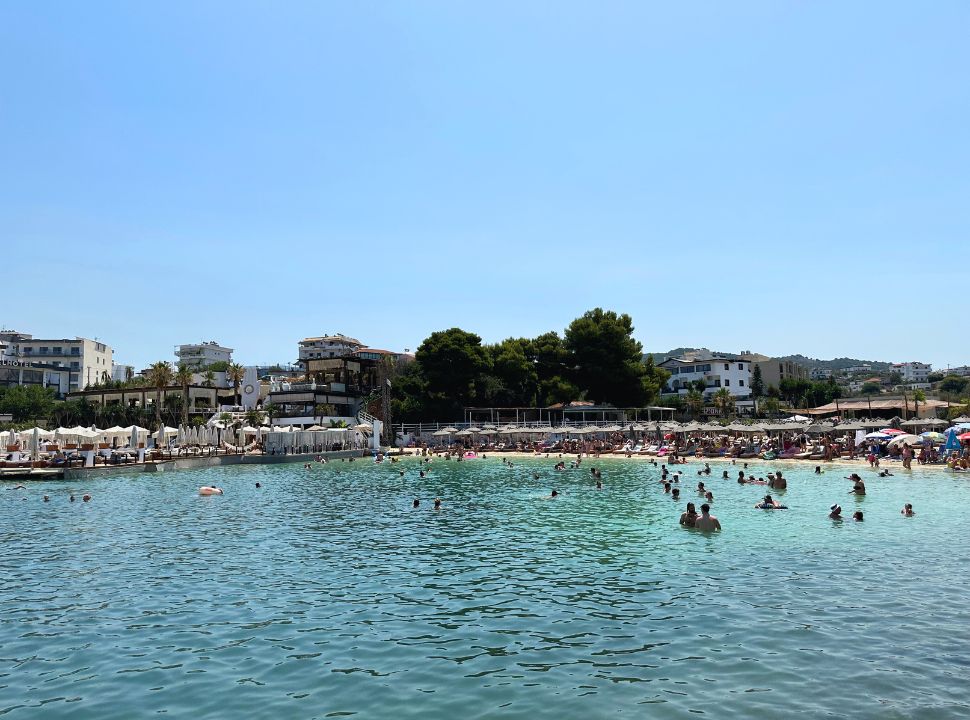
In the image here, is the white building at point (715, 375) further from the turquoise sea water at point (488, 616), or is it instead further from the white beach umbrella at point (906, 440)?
the turquoise sea water at point (488, 616)

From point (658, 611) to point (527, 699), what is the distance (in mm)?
A: 4487

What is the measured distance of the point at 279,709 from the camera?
8.26m

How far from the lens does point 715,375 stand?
110688mm

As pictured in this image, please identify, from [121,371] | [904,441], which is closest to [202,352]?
[121,371]

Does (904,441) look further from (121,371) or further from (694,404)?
(121,371)

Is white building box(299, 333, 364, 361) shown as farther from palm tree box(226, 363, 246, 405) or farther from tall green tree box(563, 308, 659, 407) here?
tall green tree box(563, 308, 659, 407)

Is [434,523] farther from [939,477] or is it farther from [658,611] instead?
[939,477]

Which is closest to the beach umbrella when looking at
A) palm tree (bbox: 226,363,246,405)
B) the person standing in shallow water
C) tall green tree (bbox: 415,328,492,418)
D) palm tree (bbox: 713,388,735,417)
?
the person standing in shallow water

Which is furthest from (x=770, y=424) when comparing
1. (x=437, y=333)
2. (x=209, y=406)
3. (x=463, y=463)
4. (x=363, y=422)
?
(x=209, y=406)

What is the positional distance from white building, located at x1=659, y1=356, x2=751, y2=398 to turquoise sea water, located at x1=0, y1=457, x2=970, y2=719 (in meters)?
88.1

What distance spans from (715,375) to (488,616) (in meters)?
106

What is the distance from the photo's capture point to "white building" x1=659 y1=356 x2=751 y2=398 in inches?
4358

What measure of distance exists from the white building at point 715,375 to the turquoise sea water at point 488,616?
289 ft

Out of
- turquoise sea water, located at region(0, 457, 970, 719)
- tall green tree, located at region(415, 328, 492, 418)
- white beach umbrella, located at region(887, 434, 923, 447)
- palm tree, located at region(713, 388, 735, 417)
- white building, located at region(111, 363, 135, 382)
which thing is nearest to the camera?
turquoise sea water, located at region(0, 457, 970, 719)
